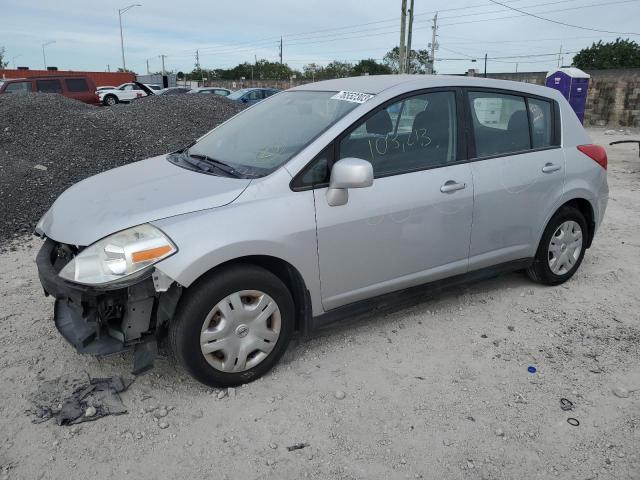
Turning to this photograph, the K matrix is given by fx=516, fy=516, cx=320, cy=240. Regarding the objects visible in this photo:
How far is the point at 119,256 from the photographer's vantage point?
2.58 m

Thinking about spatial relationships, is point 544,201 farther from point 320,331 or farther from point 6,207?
point 6,207

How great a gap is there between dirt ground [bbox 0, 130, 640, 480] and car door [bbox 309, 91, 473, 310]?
0.47 meters

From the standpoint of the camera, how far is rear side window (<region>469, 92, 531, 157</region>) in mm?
3699

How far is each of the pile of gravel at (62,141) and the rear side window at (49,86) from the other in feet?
28.2

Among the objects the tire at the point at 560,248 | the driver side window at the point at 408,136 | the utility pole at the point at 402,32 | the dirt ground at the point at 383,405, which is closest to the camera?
the dirt ground at the point at 383,405

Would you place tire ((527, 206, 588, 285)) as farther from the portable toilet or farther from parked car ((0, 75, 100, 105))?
parked car ((0, 75, 100, 105))

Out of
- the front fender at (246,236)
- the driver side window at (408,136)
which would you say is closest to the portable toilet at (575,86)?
the driver side window at (408,136)

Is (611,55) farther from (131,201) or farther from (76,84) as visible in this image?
(131,201)

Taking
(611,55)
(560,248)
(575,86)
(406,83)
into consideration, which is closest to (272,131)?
(406,83)

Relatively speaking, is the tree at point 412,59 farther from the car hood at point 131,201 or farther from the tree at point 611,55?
the car hood at point 131,201

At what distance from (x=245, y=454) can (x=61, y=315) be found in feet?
4.54

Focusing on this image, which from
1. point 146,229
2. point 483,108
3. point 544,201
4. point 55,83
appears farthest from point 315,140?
point 55,83

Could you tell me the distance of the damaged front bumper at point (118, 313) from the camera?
2586 millimetres

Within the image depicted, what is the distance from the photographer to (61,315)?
3.00 meters
